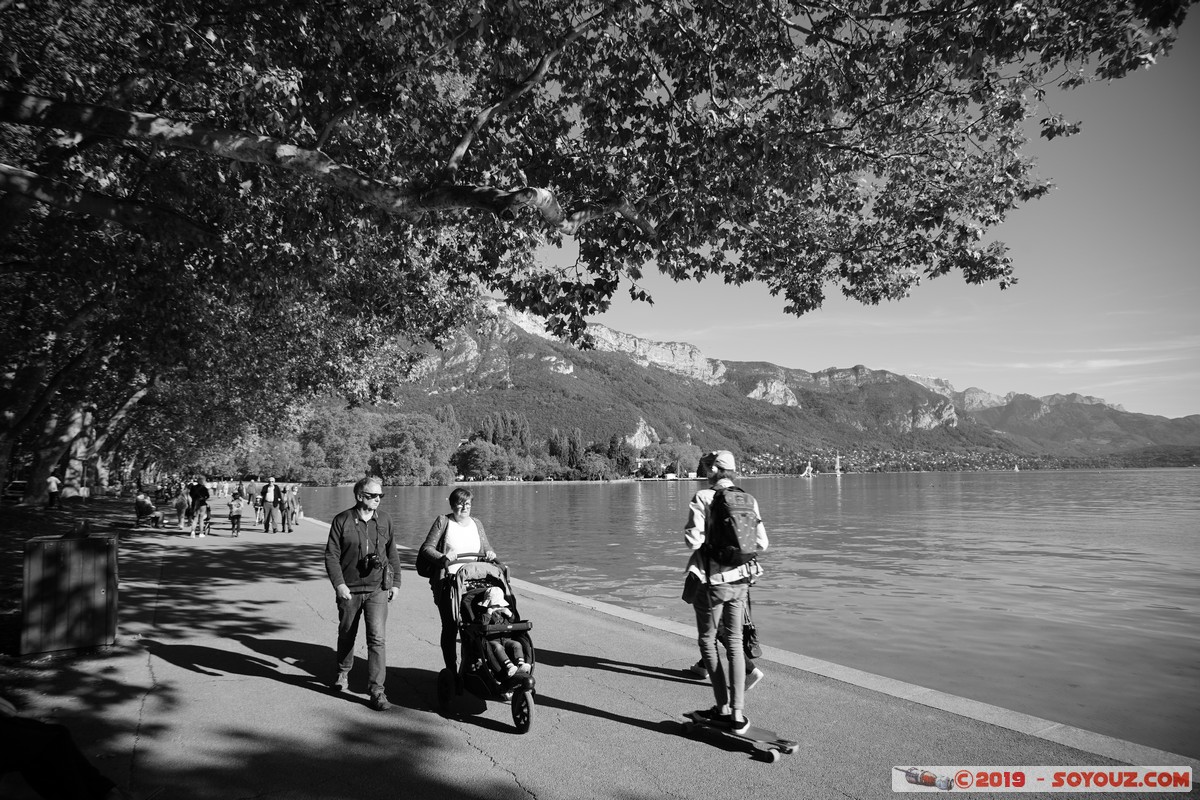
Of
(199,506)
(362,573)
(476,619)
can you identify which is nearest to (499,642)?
(476,619)

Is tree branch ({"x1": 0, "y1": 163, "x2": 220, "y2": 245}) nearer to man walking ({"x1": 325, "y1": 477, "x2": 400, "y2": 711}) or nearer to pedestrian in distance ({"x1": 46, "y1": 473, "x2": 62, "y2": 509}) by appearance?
man walking ({"x1": 325, "y1": 477, "x2": 400, "y2": 711})

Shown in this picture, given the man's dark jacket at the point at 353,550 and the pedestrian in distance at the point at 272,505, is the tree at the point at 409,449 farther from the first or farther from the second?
the man's dark jacket at the point at 353,550

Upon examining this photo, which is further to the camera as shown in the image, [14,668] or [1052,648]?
[1052,648]

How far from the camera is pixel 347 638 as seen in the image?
622 cm

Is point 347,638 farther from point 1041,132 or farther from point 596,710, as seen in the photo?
point 1041,132

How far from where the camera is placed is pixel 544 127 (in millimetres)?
11109

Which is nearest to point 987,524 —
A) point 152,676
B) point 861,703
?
point 861,703

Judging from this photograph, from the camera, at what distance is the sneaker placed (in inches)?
204

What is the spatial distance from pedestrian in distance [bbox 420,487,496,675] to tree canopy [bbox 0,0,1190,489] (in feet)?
9.47

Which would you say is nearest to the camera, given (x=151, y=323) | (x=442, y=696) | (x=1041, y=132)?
(x=442, y=696)

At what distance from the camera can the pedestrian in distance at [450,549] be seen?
20.0 feet

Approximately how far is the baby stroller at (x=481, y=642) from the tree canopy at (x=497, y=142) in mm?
3348

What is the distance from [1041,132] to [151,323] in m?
16.1

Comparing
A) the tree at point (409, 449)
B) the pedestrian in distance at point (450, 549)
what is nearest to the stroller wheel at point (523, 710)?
the pedestrian in distance at point (450, 549)
